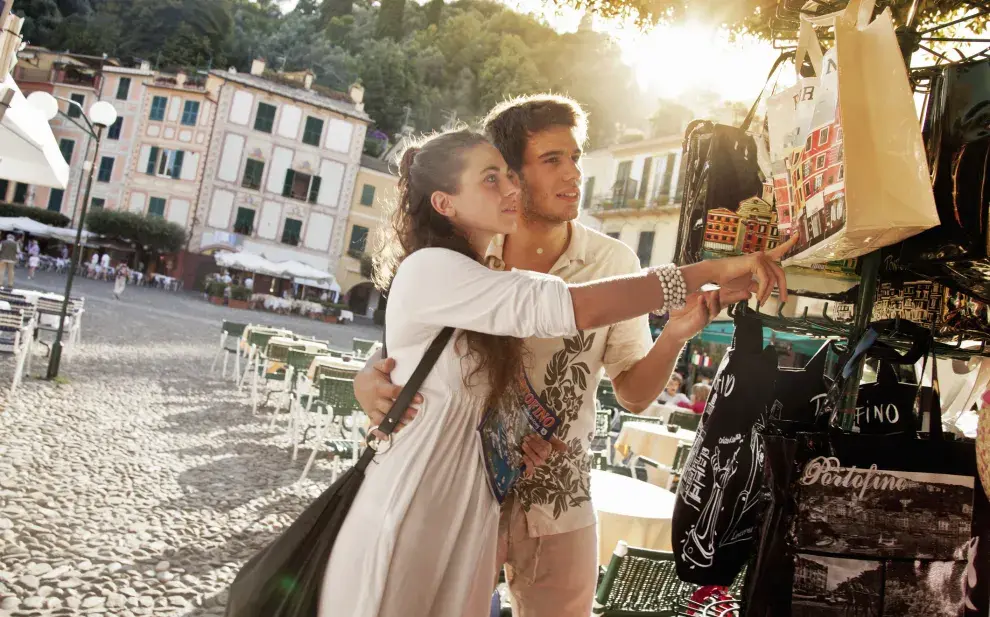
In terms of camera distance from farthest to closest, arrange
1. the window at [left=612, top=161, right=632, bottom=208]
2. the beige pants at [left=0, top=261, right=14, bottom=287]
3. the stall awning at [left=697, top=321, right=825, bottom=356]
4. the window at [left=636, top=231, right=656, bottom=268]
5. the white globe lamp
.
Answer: the window at [left=612, top=161, right=632, bottom=208]
the window at [left=636, top=231, right=656, bottom=268]
the beige pants at [left=0, top=261, right=14, bottom=287]
the stall awning at [left=697, top=321, right=825, bottom=356]
the white globe lamp

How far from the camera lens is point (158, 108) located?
40562 millimetres

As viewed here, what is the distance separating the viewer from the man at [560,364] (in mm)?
1896

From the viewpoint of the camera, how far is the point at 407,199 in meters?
1.84

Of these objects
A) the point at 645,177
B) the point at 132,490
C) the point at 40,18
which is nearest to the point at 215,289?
the point at 645,177

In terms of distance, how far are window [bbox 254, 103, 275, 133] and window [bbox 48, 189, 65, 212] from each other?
13.4 meters

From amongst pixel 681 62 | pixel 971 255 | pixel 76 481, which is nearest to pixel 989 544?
→ pixel 971 255

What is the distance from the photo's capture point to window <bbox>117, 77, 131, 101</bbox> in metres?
42.6

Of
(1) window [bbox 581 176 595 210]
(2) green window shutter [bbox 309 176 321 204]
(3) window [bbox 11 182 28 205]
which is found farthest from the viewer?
(3) window [bbox 11 182 28 205]

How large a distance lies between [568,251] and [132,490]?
520cm

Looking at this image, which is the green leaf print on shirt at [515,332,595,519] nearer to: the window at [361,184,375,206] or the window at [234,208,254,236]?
the window at [234,208,254,236]

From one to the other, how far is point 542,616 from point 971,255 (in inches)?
51.6

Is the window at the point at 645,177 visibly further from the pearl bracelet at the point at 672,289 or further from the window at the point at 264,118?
the pearl bracelet at the point at 672,289

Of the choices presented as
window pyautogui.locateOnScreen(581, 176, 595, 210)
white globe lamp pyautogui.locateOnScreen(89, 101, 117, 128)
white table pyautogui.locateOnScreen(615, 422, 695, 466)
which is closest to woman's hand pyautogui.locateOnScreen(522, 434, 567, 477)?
white table pyautogui.locateOnScreen(615, 422, 695, 466)

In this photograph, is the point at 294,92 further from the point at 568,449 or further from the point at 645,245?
the point at 568,449
